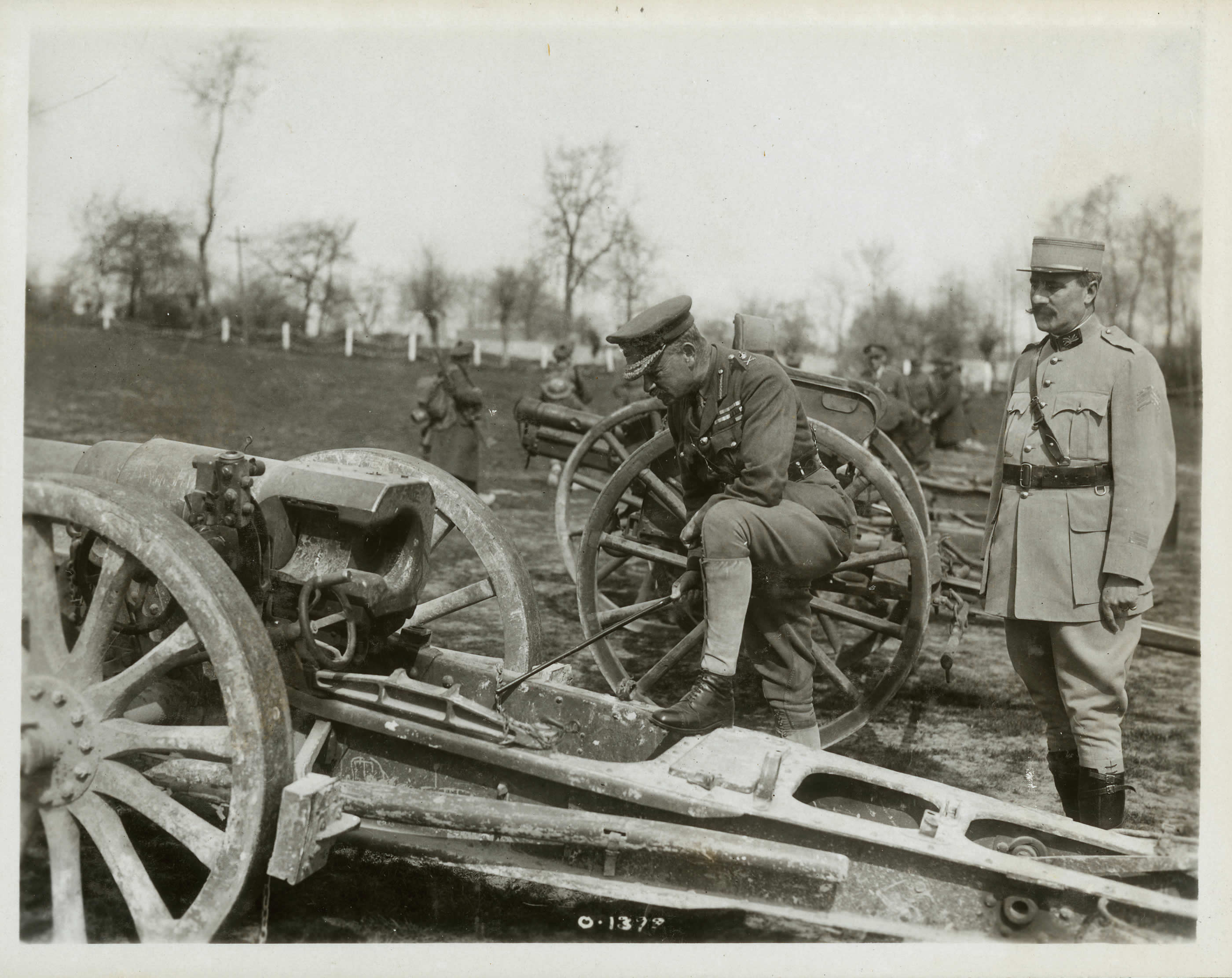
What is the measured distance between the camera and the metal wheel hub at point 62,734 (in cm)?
251

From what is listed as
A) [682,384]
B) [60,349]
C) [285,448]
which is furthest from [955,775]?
[285,448]

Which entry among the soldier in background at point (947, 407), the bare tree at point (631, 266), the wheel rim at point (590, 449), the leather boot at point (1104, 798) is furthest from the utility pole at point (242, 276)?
the soldier in background at point (947, 407)

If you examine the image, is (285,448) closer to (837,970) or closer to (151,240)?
(151,240)

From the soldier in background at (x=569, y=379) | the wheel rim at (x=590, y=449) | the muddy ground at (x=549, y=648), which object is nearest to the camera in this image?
the muddy ground at (x=549, y=648)

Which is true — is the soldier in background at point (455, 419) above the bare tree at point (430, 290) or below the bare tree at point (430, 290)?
below

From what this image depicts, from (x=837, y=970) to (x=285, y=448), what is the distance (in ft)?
38.1

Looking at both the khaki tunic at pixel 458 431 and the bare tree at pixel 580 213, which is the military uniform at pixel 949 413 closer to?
the bare tree at pixel 580 213

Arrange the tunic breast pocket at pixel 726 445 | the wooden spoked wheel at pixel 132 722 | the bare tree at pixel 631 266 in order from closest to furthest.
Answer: the wooden spoked wheel at pixel 132 722 < the tunic breast pocket at pixel 726 445 < the bare tree at pixel 631 266

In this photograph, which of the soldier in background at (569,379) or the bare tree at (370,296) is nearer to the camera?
the soldier in background at (569,379)

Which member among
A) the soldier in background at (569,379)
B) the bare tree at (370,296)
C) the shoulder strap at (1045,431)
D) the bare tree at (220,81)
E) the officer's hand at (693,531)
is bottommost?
the officer's hand at (693,531)

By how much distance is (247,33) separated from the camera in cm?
321

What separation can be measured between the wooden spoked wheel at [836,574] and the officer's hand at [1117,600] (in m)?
0.68

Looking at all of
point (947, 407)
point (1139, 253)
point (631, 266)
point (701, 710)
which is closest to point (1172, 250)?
point (1139, 253)

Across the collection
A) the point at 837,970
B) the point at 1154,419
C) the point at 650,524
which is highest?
the point at 1154,419
